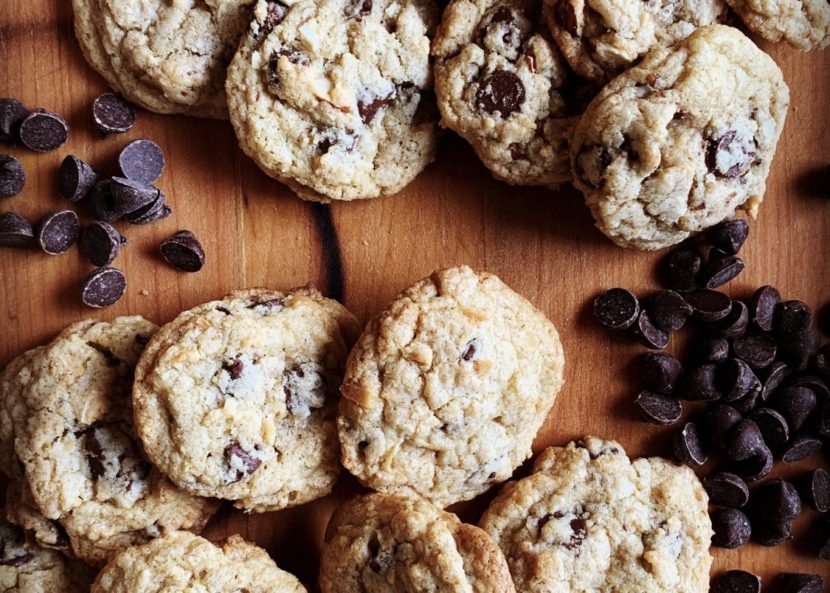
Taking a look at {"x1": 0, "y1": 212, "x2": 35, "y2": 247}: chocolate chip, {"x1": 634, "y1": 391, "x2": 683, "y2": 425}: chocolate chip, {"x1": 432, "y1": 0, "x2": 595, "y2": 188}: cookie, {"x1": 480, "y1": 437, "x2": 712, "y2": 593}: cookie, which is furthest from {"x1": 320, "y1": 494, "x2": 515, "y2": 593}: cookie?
{"x1": 0, "y1": 212, "x2": 35, "y2": 247}: chocolate chip

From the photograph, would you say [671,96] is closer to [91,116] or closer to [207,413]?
[207,413]

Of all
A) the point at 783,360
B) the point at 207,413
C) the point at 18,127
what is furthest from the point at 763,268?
Result: the point at 18,127

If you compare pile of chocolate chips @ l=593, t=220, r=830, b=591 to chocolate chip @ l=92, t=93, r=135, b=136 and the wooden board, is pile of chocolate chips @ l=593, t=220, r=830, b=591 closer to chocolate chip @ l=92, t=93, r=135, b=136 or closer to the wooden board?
the wooden board

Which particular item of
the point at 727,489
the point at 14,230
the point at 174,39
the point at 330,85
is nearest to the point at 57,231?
the point at 14,230

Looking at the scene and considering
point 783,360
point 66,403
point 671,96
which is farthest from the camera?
point 783,360

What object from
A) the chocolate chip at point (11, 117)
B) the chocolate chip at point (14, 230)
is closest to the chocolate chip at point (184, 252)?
the chocolate chip at point (14, 230)

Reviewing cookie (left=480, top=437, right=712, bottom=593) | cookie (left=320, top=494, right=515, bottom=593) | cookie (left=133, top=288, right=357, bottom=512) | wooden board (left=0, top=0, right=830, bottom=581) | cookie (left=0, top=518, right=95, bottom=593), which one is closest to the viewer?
cookie (left=320, top=494, right=515, bottom=593)
